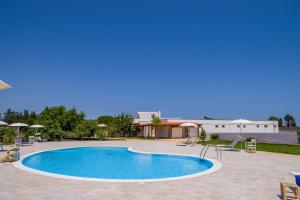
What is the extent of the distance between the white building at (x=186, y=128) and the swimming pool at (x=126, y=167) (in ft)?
60.2

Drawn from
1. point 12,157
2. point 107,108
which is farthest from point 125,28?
point 107,108

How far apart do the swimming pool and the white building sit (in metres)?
18.4

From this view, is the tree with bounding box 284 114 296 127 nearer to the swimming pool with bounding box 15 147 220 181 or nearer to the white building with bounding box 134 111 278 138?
the white building with bounding box 134 111 278 138

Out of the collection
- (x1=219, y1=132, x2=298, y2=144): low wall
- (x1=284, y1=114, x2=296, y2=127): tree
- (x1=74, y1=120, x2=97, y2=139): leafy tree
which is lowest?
(x1=219, y1=132, x2=298, y2=144): low wall

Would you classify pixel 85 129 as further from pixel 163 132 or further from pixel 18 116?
pixel 18 116

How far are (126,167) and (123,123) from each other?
22291 millimetres

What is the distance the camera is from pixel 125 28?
31.0 m

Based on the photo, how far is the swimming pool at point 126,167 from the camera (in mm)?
9570

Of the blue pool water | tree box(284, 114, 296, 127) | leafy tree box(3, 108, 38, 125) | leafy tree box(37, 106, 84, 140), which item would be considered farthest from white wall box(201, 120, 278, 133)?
tree box(284, 114, 296, 127)

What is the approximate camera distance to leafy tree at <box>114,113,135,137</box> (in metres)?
34.4

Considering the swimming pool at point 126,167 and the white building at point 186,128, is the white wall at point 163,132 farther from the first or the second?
the swimming pool at point 126,167

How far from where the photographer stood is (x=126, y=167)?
12188 millimetres

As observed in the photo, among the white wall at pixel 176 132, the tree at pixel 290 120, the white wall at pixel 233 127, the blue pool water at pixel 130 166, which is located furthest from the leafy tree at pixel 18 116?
the tree at pixel 290 120

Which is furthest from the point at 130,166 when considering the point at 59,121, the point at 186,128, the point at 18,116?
the point at 18,116
